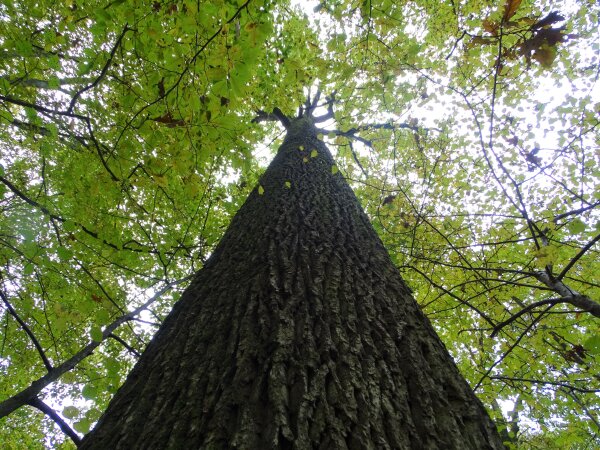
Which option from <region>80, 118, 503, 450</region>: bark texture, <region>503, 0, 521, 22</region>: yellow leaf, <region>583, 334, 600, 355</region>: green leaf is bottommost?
<region>80, 118, 503, 450</region>: bark texture

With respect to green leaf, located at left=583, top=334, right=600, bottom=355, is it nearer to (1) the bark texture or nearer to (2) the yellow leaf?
(1) the bark texture

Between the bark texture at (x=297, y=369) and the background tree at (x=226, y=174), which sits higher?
the background tree at (x=226, y=174)

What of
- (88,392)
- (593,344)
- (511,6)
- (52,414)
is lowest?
(52,414)

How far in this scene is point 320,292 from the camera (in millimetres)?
1641

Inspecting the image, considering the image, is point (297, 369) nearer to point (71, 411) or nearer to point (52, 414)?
point (71, 411)

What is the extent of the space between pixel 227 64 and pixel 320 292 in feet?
3.93

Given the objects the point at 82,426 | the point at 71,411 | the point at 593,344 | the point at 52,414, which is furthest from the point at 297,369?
the point at 52,414

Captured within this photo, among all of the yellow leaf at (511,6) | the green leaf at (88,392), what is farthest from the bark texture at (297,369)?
the yellow leaf at (511,6)

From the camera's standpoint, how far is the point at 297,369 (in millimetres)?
1158

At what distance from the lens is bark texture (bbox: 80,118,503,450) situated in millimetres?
981

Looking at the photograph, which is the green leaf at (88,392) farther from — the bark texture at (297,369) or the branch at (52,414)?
the bark texture at (297,369)

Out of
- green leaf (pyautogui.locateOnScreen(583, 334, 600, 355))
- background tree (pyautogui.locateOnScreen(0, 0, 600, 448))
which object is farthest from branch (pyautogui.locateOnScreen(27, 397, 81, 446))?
green leaf (pyautogui.locateOnScreen(583, 334, 600, 355))

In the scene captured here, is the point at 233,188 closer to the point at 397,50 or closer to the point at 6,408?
the point at 397,50

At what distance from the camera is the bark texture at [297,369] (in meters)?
0.98
